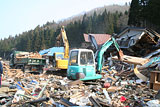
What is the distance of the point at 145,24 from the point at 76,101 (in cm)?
2540

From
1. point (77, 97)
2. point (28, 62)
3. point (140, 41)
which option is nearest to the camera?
point (77, 97)

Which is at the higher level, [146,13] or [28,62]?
[146,13]

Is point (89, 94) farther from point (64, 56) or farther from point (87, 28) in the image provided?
point (87, 28)

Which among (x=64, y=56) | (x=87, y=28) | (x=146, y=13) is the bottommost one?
(x=64, y=56)

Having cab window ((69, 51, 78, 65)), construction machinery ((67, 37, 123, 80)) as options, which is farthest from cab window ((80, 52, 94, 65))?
cab window ((69, 51, 78, 65))

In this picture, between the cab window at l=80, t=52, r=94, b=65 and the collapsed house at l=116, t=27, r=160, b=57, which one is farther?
the collapsed house at l=116, t=27, r=160, b=57

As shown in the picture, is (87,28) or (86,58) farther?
(87,28)

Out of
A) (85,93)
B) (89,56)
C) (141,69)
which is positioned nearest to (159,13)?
(141,69)

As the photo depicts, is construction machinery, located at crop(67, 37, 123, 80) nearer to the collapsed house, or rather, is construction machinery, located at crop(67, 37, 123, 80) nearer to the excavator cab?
the excavator cab

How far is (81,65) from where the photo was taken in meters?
8.54

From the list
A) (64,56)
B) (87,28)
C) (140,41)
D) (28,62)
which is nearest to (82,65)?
(64,56)

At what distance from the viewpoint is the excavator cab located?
8.41m

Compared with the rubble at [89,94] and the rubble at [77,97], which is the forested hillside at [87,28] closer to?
the rubble at [89,94]

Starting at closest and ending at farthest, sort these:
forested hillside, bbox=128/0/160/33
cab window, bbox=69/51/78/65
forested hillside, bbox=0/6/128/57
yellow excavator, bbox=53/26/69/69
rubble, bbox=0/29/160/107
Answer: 1. rubble, bbox=0/29/160/107
2. cab window, bbox=69/51/78/65
3. yellow excavator, bbox=53/26/69/69
4. forested hillside, bbox=128/0/160/33
5. forested hillside, bbox=0/6/128/57
